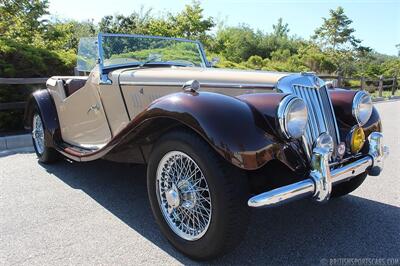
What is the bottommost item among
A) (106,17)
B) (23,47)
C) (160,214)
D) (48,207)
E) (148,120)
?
(48,207)

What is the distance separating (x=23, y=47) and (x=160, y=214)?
6.05 metres

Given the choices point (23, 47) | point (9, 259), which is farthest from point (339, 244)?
point (23, 47)

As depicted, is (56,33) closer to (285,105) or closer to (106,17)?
(106,17)

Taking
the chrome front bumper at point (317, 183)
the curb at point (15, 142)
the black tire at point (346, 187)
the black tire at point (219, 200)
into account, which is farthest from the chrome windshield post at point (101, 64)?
the curb at point (15, 142)

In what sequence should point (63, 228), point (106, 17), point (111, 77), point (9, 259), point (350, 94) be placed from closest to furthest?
point (9, 259)
point (63, 228)
point (350, 94)
point (111, 77)
point (106, 17)

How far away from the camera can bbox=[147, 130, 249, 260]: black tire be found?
2297 mm

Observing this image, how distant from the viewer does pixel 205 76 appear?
128 inches

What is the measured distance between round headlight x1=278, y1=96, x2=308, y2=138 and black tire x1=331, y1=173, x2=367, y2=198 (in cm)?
130

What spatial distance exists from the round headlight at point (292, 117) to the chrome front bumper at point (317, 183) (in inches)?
7.5

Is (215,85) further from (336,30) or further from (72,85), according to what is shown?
(336,30)

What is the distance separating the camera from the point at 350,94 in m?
3.38

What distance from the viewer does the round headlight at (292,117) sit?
241cm

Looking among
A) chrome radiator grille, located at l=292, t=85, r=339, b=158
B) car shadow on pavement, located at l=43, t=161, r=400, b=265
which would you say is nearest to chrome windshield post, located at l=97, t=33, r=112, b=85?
car shadow on pavement, located at l=43, t=161, r=400, b=265

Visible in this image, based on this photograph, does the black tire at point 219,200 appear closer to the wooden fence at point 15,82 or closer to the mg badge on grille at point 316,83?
the mg badge on grille at point 316,83
